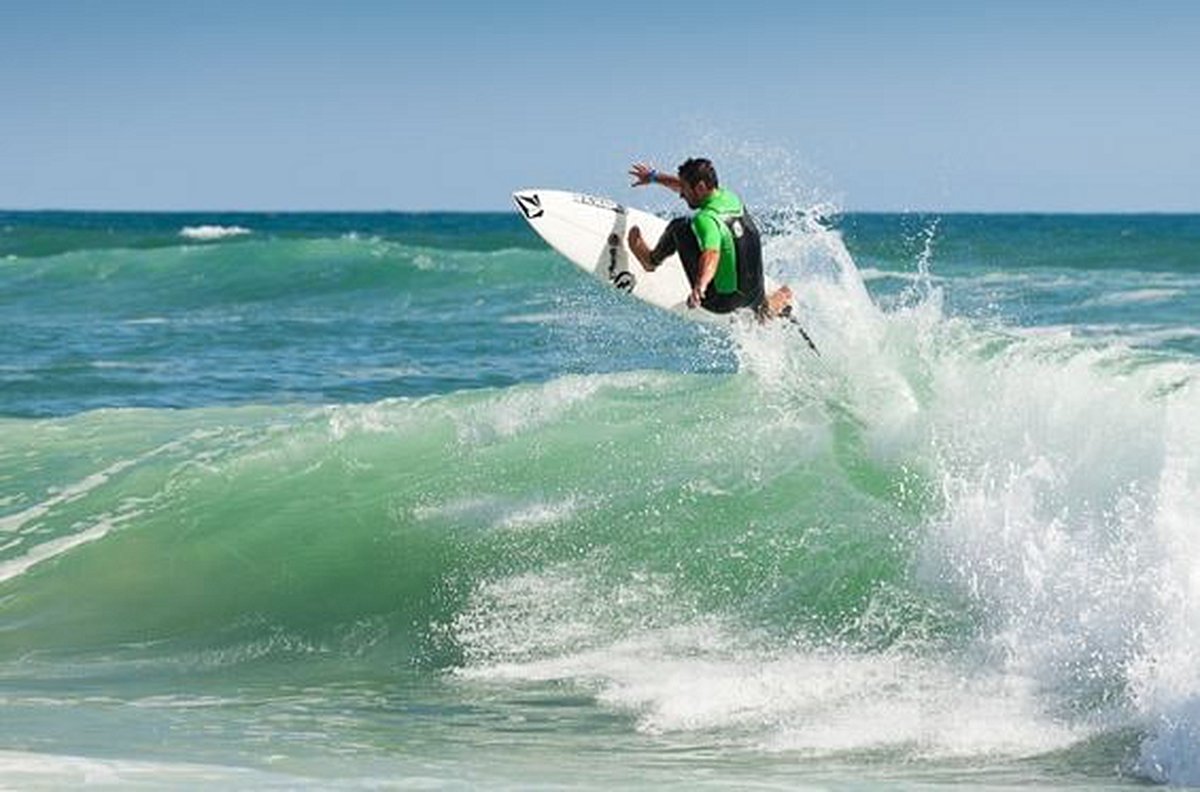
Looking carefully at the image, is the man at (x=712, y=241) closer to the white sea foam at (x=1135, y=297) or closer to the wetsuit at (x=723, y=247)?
the wetsuit at (x=723, y=247)

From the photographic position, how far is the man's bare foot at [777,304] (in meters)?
12.0

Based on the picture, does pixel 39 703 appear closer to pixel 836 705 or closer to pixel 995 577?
pixel 836 705

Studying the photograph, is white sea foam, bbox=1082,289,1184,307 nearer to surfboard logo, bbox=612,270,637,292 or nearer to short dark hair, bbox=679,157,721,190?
surfboard logo, bbox=612,270,637,292

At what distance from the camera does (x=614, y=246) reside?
505 inches

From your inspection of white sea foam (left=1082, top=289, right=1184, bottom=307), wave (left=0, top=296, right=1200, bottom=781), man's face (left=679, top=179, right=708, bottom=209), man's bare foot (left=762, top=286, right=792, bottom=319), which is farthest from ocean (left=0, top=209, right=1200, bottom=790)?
white sea foam (left=1082, top=289, right=1184, bottom=307)

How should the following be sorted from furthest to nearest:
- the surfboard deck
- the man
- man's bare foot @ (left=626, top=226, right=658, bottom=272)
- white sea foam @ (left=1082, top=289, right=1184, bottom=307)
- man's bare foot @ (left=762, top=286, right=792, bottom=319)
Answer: white sea foam @ (left=1082, top=289, right=1184, bottom=307), the surfboard deck, man's bare foot @ (left=626, top=226, right=658, bottom=272), man's bare foot @ (left=762, top=286, right=792, bottom=319), the man

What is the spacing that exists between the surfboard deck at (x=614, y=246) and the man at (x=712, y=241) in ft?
2.95

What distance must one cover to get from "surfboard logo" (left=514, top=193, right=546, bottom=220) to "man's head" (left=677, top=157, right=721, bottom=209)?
1.71 m

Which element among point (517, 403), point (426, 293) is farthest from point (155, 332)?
point (517, 403)

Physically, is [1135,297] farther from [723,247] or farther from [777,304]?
[723,247]

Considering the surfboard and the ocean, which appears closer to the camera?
the ocean

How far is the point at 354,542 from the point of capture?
38.2 ft

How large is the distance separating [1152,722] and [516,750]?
93.3 inches

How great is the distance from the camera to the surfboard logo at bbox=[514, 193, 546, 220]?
1308 centimetres
